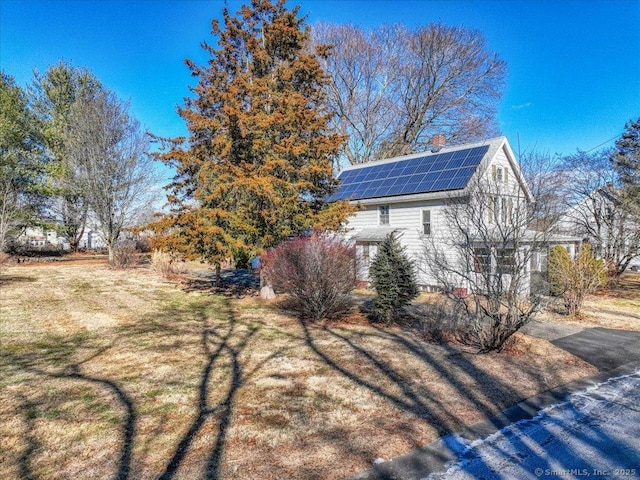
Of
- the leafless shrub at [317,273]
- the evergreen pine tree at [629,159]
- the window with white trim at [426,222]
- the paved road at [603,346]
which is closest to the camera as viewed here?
the paved road at [603,346]

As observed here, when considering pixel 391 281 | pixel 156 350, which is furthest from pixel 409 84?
pixel 156 350

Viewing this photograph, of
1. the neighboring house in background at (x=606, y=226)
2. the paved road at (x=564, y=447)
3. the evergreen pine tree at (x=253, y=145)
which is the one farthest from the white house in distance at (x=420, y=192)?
the paved road at (x=564, y=447)

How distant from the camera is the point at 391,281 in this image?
8.54 m

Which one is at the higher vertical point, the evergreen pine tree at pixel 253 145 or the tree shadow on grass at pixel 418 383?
the evergreen pine tree at pixel 253 145

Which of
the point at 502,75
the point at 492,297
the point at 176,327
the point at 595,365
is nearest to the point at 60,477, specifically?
the point at 176,327

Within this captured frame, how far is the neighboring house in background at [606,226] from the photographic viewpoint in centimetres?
1380

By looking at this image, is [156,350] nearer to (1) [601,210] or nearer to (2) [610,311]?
(2) [610,311]

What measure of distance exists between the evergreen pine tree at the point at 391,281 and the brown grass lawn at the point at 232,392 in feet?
2.38

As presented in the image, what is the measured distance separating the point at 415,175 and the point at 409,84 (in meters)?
12.7


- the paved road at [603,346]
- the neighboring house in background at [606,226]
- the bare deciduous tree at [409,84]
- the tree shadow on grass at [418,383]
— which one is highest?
the bare deciduous tree at [409,84]

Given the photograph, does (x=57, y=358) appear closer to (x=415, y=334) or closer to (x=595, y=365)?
(x=415, y=334)

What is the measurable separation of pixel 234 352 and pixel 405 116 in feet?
79.0

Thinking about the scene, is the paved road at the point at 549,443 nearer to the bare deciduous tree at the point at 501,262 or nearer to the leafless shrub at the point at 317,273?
the bare deciduous tree at the point at 501,262

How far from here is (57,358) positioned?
19.1 ft
